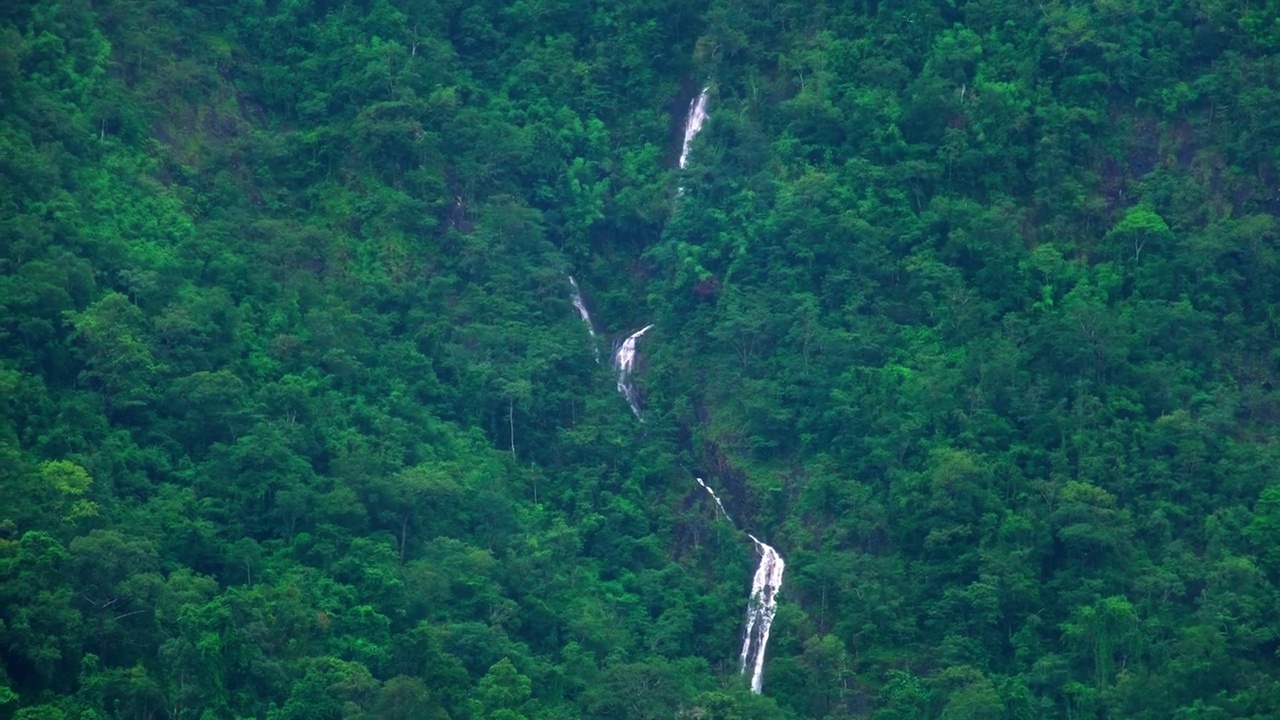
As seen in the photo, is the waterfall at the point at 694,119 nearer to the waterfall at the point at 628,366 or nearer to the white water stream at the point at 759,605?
the waterfall at the point at 628,366

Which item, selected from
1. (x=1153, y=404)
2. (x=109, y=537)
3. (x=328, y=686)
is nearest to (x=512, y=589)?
(x=328, y=686)

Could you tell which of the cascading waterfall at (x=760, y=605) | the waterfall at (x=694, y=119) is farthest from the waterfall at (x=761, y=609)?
the waterfall at (x=694, y=119)

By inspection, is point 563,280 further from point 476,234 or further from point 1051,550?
point 1051,550

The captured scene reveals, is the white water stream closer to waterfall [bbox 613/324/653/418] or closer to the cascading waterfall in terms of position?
the cascading waterfall

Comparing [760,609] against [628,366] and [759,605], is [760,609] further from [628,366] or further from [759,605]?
[628,366]

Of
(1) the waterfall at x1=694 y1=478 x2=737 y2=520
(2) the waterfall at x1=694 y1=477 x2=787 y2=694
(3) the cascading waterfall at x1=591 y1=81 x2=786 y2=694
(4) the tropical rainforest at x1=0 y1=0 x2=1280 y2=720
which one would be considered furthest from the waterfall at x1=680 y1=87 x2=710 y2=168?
(2) the waterfall at x1=694 y1=477 x2=787 y2=694

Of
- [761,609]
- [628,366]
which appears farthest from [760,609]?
[628,366]
